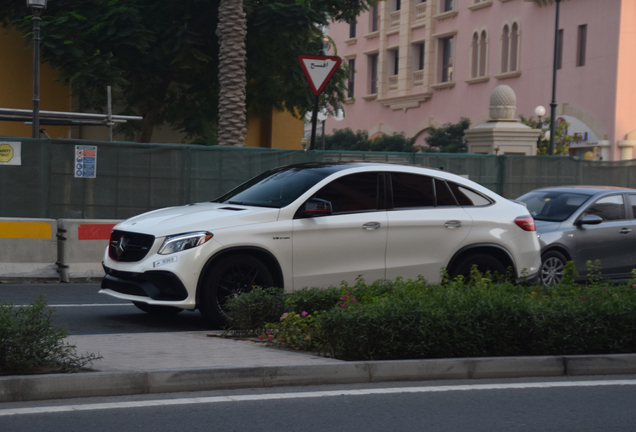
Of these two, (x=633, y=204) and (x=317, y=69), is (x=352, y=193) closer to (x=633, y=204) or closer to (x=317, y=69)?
(x=317, y=69)

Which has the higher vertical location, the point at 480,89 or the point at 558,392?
the point at 480,89

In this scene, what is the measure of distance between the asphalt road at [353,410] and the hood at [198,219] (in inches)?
104

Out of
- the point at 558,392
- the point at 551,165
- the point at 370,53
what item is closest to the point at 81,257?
the point at 558,392

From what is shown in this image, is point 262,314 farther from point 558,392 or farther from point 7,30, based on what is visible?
point 7,30

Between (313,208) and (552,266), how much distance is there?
5.19 meters

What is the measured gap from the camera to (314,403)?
5.73 meters

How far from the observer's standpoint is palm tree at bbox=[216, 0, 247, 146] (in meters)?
18.5

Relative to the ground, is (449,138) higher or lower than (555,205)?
higher

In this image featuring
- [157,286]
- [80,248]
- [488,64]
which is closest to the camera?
[157,286]

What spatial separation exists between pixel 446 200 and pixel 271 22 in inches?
490

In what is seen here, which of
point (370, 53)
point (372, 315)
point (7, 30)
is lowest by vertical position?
point (372, 315)

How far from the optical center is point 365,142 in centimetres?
5481

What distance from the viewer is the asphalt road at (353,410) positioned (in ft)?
17.0

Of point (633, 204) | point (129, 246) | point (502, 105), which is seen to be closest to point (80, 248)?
point (129, 246)
